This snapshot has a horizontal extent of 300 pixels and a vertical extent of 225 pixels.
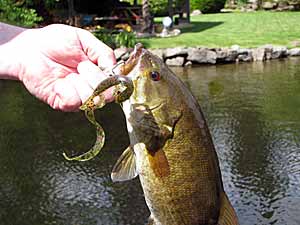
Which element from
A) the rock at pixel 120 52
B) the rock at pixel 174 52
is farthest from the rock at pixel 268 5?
the rock at pixel 120 52

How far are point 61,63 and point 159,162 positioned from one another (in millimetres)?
632

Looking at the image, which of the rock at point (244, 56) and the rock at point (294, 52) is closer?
the rock at point (244, 56)

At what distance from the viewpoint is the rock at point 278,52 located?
15.5 m

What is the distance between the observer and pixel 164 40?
57.7ft

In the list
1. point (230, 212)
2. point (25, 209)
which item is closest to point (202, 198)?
point (230, 212)

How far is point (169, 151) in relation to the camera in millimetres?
1715

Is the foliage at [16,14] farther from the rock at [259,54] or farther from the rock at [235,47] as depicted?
the rock at [259,54]

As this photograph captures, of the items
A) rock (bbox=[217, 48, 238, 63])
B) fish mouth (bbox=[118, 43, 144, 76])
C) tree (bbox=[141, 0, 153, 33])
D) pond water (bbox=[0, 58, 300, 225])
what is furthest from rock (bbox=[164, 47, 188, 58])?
fish mouth (bbox=[118, 43, 144, 76])

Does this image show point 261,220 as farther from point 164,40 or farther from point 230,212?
point 164,40

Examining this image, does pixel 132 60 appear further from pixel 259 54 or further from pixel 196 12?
pixel 196 12

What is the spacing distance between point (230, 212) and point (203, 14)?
99.7 feet

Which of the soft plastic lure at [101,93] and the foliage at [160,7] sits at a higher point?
the soft plastic lure at [101,93]

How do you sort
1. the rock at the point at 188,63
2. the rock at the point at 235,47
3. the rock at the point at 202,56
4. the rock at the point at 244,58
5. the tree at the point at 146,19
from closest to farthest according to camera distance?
the rock at the point at 188,63, the rock at the point at 202,56, the rock at the point at 244,58, the rock at the point at 235,47, the tree at the point at 146,19

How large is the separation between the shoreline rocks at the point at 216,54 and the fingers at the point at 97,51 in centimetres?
1248
